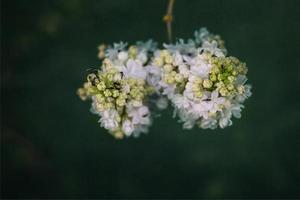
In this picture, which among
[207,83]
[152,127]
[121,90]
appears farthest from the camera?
[152,127]

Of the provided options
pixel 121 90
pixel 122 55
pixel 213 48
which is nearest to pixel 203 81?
pixel 213 48

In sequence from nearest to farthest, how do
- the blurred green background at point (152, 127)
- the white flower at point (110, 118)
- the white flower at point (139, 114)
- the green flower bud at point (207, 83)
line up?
1. the green flower bud at point (207, 83)
2. the white flower at point (110, 118)
3. the white flower at point (139, 114)
4. the blurred green background at point (152, 127)

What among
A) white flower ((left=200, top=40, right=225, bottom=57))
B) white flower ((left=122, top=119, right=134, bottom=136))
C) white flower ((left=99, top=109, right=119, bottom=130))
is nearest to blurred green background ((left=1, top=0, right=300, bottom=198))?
white flower ((left=200, top=40, right=225, bottom=57))

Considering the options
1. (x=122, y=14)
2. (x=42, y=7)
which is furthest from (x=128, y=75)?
(x=42, y=7)

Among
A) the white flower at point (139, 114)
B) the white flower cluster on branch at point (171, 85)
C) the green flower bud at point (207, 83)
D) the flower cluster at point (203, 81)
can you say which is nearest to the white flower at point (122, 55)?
the white flower cluster on branch at point (171, 85)

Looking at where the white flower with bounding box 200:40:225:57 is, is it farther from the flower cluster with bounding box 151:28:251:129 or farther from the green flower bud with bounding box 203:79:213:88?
the green flower bud with bounding box 203:79:213:88

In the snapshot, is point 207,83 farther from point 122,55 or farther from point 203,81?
point 122,55

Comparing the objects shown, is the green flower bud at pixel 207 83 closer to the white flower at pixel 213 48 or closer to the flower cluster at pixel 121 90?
the white flower at pixel 213 48
